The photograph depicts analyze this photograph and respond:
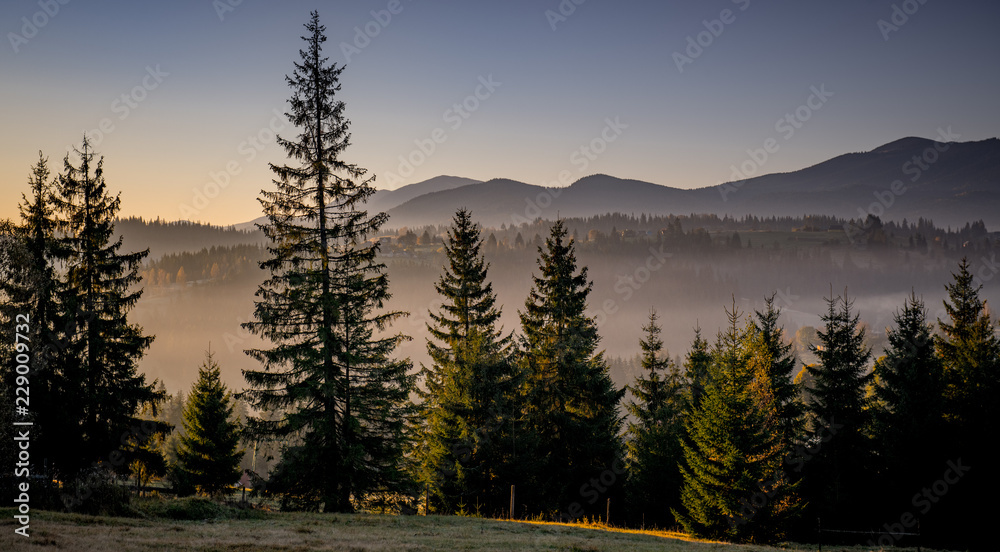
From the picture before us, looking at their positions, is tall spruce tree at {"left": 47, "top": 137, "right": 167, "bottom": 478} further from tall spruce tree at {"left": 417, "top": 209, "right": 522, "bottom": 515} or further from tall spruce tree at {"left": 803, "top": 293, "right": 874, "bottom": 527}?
tall spruce tree at {"left": 803, "top": 293, "right": 874, "bottom": 527}

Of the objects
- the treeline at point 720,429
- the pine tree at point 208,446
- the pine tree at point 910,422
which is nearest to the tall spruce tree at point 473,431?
the treeline at point 720,429

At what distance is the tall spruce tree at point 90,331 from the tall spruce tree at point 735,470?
27511 millimetres

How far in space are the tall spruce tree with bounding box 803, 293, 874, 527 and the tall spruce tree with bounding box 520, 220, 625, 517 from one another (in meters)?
11.4

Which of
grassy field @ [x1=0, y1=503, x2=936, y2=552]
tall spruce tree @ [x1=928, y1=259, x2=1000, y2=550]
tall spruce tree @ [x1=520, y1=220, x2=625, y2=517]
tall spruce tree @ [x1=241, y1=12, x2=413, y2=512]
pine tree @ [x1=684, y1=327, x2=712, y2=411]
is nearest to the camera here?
grassy field @ [x1=0, y1=503, x2=936, y2=552]

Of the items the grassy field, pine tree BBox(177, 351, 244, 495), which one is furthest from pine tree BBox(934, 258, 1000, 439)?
pine tree BBox(177, 351, 244, 495)

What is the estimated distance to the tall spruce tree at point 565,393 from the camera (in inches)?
1217

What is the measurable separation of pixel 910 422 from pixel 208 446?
139 feet

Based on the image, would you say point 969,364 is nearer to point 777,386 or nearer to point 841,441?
point 841,441

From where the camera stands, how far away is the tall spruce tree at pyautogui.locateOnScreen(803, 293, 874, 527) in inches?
1168

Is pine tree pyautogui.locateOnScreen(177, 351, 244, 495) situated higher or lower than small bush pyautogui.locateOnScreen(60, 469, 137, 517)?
lower

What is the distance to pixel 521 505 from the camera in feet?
89.3

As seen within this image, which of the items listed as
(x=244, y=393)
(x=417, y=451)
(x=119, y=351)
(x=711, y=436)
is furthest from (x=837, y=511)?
(x=119, y=351)

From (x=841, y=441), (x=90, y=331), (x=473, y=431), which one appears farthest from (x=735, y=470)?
(x=90, y=331)

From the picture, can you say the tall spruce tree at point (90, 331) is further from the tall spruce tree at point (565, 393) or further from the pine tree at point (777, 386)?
the pine tree at point (777, 386)
